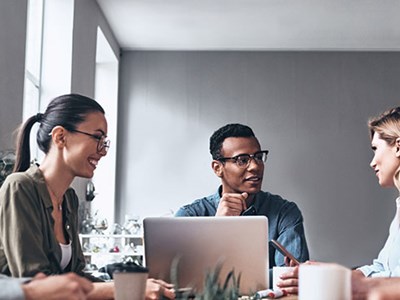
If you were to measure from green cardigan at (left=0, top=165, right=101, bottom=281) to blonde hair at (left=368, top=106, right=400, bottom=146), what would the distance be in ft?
4.22

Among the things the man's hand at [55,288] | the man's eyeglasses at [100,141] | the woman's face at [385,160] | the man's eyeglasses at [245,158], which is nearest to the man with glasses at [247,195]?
the man's eyeglasses at [245,158]

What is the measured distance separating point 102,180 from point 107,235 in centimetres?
108

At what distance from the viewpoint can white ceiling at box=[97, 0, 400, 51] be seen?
5.36 meters

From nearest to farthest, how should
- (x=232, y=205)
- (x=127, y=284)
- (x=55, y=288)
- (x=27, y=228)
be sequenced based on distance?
1. (x=55, y=288)
2. (x=127, y=284)
3. (x=27, y=228)
4. (x=232, y=205)

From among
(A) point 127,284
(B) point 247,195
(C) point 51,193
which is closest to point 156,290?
(A) point 127,284

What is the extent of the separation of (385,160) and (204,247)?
3.15 ft

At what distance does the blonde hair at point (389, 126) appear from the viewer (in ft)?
8.23

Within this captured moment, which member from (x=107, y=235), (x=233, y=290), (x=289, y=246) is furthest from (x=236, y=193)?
(x=107, y=235)

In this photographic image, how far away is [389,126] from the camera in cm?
253

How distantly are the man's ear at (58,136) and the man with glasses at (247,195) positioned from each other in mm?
742

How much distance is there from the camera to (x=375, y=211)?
6.39 meters

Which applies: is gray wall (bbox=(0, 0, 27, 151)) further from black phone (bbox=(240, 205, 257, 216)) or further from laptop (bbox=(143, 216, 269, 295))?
laptop (bbox=(143, 216, 269, 295))

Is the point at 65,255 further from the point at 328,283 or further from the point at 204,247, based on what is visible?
the point at 328,283

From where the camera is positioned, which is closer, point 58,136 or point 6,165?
point 58,136
